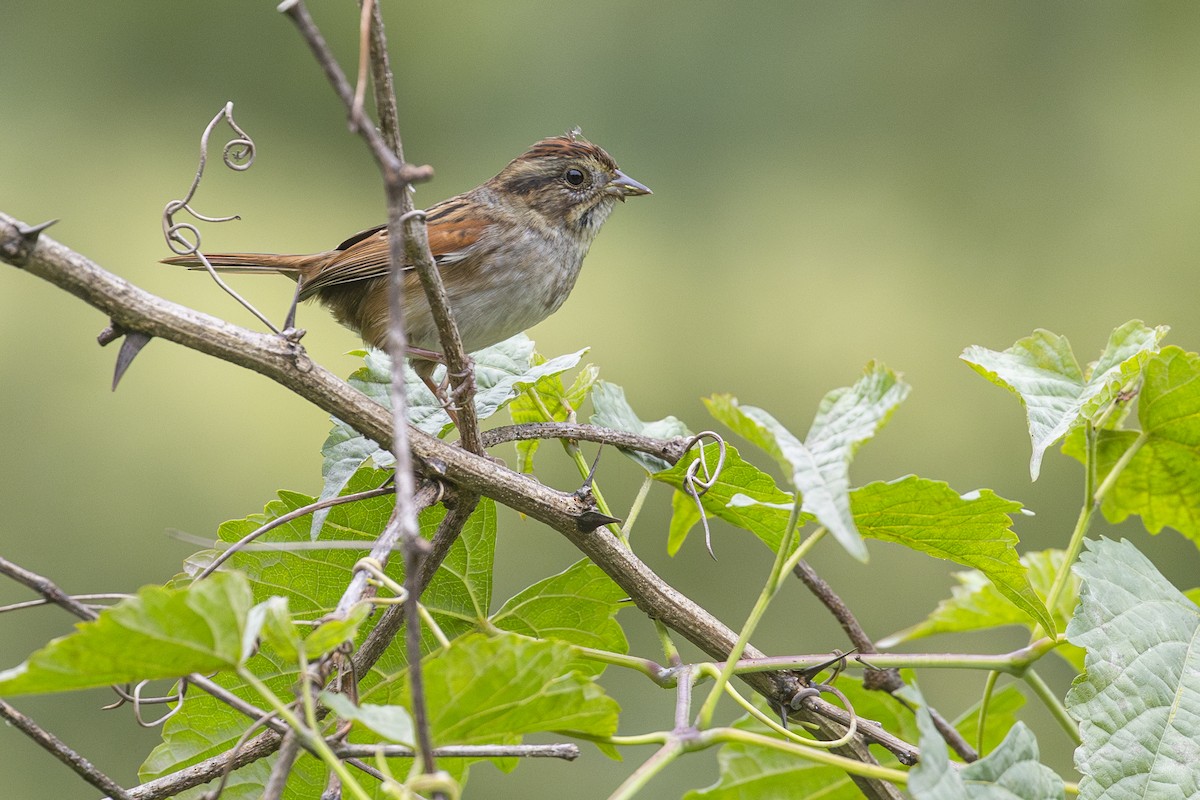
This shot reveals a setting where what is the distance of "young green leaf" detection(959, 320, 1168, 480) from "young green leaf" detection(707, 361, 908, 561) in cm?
38

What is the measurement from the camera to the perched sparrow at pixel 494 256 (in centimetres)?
260

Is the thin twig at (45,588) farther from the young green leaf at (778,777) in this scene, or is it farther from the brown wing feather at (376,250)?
the brown wing feather at (376,250)

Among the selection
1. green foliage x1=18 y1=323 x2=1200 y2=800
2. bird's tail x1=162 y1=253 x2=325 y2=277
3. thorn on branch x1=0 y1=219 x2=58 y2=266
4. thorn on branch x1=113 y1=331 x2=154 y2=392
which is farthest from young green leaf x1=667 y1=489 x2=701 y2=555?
bird's tail x1=162 y1=253 x2=325 y2=277

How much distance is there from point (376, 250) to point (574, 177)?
601 millimetres

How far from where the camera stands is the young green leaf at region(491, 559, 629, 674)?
1.48m

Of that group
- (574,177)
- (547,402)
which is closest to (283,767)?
(547,402)

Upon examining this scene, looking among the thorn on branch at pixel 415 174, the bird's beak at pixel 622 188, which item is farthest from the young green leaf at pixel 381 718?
the bird's beak at pixel 622 188

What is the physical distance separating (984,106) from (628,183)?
7.60 m

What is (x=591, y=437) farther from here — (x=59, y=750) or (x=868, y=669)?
(x=59, y=750)

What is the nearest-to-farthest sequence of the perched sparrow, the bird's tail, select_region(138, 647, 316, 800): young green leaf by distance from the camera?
1. select_region(138, 647, 316, 800): young green leaf
2. the perched sparrow
3. the bird's tail

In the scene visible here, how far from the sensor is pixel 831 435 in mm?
1003

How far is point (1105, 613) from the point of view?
48.6 inches

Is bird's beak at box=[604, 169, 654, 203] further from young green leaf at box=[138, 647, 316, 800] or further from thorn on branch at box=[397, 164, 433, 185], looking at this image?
thorn on branch at box=[397, 164, 433, 185]

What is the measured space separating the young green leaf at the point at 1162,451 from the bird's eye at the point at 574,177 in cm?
161
